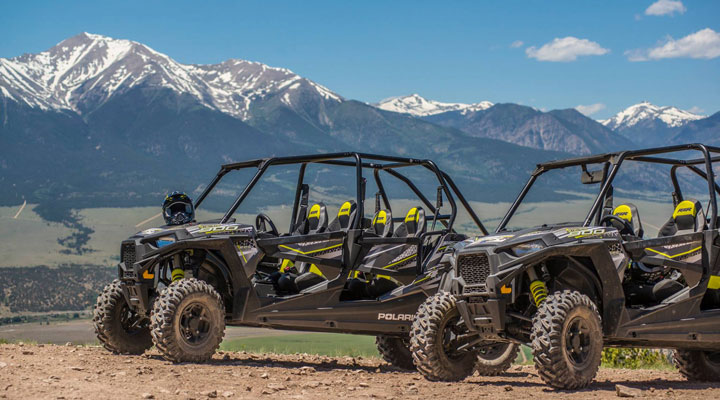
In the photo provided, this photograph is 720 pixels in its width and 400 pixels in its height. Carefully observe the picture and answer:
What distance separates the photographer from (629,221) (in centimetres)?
1359

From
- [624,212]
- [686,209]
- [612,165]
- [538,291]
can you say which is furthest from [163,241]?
[686,209]

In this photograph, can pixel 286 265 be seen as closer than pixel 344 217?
Yes

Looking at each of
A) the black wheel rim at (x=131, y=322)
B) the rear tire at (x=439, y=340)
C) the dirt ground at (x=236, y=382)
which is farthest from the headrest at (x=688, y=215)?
the black wheel rim at (x=131, y=322)

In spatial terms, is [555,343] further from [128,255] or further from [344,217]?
[128,255]

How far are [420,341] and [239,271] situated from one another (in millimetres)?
3196

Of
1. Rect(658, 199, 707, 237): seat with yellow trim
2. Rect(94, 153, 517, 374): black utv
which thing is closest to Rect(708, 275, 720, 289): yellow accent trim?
Rect(658, 199, 707, 237): seat with yellow trim

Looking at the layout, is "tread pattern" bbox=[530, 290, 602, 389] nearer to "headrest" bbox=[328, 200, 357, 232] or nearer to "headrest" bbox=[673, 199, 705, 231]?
"headrest" bbox=[673, 199, 705, 231]

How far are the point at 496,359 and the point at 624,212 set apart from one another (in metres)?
2.74

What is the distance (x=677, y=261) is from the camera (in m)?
12.8

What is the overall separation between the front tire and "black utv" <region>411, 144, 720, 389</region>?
2.76m

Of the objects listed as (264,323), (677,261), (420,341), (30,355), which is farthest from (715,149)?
(30,355)

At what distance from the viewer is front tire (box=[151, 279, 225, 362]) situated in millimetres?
13047

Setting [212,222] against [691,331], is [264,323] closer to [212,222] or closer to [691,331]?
[212,222]

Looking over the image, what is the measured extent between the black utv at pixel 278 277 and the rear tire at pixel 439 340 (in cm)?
38
